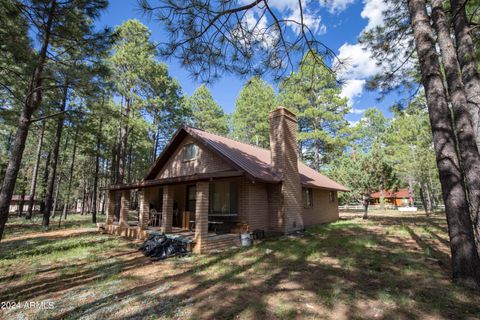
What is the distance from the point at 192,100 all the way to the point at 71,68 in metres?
24.8

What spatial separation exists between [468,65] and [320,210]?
1031 centimetres

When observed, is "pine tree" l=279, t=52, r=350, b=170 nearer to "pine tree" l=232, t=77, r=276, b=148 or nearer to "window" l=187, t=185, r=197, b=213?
"pine tree" l=232, t=77, r=276, b=148

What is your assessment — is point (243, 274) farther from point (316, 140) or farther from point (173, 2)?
point (316, 140)

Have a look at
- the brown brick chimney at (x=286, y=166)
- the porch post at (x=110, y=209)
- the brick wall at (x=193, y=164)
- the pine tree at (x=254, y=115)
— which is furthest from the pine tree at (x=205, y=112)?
the brown brick chimney at (x=286, y=166)

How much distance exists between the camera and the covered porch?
790cm

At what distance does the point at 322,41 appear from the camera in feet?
15.5

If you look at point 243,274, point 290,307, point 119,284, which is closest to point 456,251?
point 290,307

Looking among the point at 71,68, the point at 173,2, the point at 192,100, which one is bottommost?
the point at 173,2

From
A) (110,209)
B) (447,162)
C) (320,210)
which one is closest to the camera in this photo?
(447,162)

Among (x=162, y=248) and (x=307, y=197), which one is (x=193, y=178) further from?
(x=307, y=197)

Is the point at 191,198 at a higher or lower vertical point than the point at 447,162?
lower

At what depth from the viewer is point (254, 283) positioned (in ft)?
15.7

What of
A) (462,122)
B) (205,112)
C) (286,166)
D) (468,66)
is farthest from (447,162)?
(205,112)

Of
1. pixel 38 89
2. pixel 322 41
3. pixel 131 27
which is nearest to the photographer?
pixel 322 41
